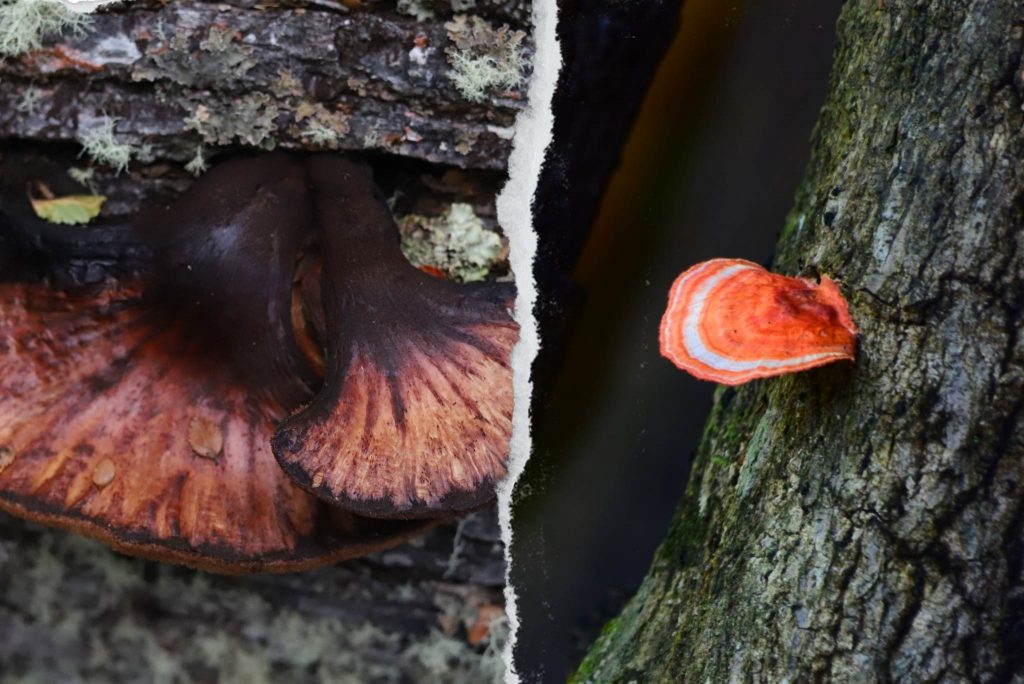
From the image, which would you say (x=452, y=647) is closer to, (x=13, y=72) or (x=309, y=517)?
(x=309, y=517)

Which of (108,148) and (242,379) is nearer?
(242,379)

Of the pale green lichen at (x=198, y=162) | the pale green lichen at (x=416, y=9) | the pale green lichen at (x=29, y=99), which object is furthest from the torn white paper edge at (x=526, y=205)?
the pale green lichen at (x=29, y=99)

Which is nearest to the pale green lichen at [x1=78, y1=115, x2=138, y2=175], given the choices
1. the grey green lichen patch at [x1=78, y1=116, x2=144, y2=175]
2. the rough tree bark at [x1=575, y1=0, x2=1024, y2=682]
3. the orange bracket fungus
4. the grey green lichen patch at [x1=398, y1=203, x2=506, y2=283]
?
the grey green lichen patch at [x1=78, y1=116, x2=144, y2=175]

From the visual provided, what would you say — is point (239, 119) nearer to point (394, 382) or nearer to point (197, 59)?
point (197, 59)

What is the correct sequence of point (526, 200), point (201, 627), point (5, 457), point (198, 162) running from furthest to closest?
point (201, 627) → point (526, 200) → point (198, 162) → point (5, 457)

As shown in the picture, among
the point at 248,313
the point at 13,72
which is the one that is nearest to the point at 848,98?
the point at 248,313

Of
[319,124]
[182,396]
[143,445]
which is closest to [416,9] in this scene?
[319,124]

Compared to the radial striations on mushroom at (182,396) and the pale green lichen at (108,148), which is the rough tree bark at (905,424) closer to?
the radial striations on mushroom at (182,396)
